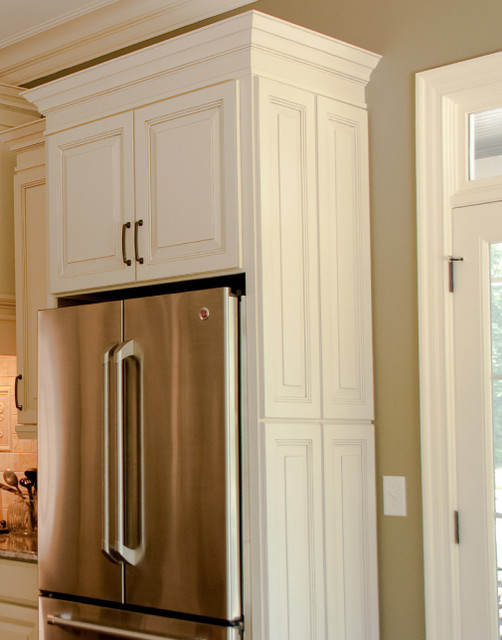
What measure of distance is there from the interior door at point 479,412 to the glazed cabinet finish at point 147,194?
703 millimetres

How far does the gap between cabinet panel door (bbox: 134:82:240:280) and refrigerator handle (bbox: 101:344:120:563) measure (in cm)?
28

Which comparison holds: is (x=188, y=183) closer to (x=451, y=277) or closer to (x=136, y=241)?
(x=136, y=241)

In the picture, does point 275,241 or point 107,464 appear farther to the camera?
point 107,464

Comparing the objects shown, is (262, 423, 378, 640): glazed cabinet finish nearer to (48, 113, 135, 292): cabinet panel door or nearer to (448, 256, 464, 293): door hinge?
(448, 256, 464, 293): door hinge

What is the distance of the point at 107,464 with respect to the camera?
8.27 ft

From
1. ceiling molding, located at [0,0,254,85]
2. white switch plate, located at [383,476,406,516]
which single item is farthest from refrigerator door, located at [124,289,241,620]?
ceiling molding, located at [0,0,254,85]

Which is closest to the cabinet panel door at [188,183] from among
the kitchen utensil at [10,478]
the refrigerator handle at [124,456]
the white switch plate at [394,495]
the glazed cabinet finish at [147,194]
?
the glazed cabinet finish at [147,194]

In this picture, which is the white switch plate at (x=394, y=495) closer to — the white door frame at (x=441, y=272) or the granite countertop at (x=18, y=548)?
the white door frame at (x=441, y=272)

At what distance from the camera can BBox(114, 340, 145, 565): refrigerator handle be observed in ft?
8.11

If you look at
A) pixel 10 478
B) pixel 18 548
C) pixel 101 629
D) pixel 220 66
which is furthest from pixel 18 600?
pixel 220 66

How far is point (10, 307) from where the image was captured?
374cm

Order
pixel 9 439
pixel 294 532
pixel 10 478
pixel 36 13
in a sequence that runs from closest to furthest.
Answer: pixel 294 532
pixel 36 13
pixel 10 478
pixel 9 439

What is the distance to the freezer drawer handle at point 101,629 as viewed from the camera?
8.00 ft

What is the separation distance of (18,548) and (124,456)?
3.47 feet
